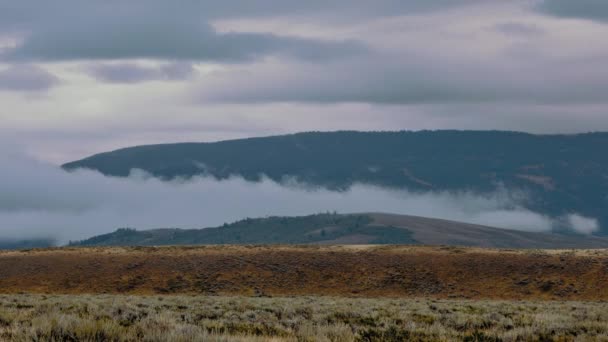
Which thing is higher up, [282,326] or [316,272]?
[282,326]

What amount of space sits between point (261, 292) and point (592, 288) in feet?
83.0

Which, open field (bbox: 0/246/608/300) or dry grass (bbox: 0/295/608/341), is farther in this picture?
open field (bbox: 0/246/608/300)

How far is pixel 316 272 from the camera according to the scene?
80.4 meters

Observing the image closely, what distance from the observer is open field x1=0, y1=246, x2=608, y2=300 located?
73.4 m

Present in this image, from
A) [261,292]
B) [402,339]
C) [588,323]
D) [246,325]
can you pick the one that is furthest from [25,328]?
[261,292]

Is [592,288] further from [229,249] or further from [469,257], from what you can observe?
[229,249]

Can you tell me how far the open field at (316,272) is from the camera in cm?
7344

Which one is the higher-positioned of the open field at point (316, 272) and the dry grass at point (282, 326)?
the dry grass at point (282, 326)

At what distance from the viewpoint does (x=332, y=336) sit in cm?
1941

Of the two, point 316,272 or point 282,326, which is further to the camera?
point 316,272

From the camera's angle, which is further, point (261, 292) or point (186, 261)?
point (186, 261)

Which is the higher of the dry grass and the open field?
the dry grass

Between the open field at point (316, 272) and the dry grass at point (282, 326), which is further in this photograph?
the open field at point (316, 272)

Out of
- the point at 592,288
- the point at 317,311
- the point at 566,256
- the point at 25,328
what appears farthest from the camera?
the point at 566,256
